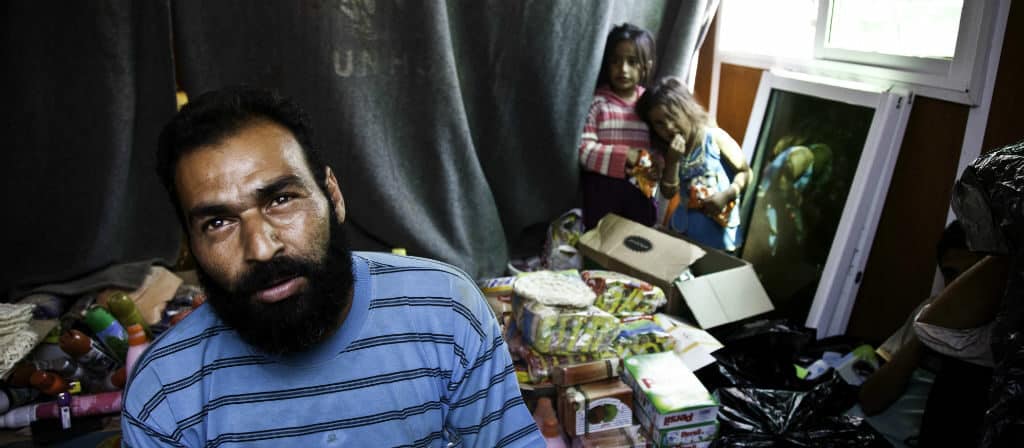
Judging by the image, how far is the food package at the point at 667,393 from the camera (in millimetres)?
1623

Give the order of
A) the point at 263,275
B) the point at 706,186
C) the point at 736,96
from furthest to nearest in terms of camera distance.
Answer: the point at 736,96, the point at 706,186, the point at 263,275

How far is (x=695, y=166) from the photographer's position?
2.66 meters

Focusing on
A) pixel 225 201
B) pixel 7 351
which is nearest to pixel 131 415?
pixel 225 201

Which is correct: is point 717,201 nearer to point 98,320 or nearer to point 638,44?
point 638,44

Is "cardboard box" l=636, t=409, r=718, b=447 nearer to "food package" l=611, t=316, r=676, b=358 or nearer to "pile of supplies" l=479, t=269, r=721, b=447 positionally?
"pile of supplies" l=479, t=269, r=721, b=447

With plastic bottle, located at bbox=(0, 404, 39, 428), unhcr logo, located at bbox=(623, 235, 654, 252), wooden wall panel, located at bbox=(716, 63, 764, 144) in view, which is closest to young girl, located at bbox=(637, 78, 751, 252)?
unhcr logo, located at bbox=(623, 235, 654, 252)

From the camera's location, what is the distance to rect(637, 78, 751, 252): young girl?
8.57 feet

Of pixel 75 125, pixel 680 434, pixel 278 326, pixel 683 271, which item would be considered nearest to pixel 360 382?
pixel 278 326

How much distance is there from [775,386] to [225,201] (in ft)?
6.05

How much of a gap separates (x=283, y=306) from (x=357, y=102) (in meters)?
1.63

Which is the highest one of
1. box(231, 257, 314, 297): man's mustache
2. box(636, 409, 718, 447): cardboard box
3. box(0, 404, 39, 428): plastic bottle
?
box(231, 257, 314, 297): man's mustache

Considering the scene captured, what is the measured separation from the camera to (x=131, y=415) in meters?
0.94

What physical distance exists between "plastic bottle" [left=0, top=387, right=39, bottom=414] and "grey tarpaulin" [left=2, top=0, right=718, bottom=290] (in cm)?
51

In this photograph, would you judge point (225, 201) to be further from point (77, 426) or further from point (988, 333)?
point (988, 333)
